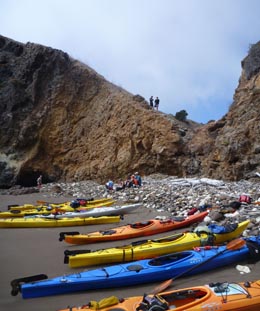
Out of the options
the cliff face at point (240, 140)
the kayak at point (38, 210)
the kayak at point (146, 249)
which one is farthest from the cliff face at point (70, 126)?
the kayak at point (146, 249)

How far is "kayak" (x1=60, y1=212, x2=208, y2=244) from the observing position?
7.85 meters

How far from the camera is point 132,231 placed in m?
8.29

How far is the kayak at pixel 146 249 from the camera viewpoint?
6160mm

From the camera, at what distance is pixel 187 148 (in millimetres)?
23344

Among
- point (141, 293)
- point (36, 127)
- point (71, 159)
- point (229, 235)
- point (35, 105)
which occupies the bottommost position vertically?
point (141, 293)

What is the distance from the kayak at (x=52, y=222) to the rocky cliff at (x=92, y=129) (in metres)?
9.68

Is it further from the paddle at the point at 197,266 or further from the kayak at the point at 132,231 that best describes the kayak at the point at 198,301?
the kayak at the point at 132,231

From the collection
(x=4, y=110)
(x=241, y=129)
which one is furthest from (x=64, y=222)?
(x=4, y=110)

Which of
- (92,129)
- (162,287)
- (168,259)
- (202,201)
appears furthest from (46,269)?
(92,129)

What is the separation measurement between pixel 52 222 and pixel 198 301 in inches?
285

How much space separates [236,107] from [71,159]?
14.1 meters

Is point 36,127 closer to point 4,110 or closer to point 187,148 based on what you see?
point 4,110

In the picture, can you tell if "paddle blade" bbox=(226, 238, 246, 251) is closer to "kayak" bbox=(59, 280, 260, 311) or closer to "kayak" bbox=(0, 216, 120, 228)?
"kayak" bbox=(59, 280, 260, 311)

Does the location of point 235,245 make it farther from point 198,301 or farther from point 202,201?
point 202,201
